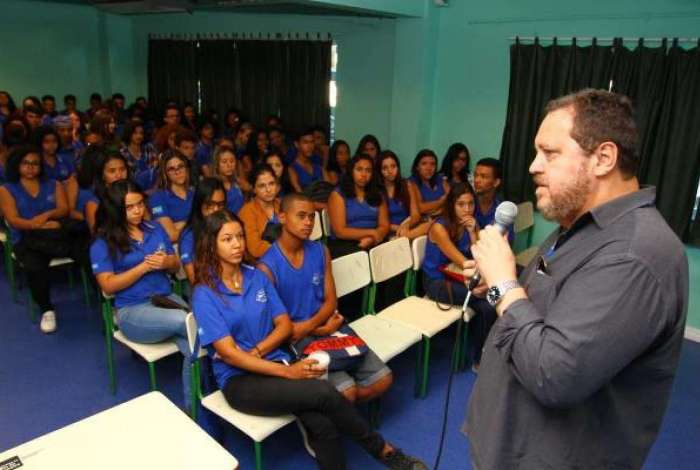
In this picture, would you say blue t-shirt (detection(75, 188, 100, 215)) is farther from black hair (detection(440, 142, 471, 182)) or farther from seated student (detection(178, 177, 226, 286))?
black hair (detection(440, 142, 471, 182))

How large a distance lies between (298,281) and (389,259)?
92 centimetres

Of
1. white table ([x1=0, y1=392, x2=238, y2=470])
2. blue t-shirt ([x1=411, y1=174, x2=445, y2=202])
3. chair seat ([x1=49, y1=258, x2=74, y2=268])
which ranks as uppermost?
blue t-shirt ([x1=411, y1=174, x2=445, y2=202])

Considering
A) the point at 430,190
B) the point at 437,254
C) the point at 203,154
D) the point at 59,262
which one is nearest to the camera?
the point at 437,254

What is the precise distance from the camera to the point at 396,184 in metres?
4.62

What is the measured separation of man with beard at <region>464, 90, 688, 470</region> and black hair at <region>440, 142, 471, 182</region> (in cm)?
395

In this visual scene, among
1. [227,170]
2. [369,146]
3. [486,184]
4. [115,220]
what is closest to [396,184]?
[486,184]

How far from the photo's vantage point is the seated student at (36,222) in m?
3.79

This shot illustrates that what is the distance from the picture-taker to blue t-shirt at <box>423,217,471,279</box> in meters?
3.60

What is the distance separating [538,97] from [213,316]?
3.64 m

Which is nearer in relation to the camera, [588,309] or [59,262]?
[588,309]

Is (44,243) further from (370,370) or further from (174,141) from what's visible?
(370,370)

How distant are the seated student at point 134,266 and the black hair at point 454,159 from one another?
3028 mm

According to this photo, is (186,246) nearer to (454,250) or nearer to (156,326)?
(156,326)

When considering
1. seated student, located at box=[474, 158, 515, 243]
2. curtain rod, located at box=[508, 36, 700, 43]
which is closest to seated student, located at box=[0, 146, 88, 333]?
seated student, located at box=[474, 158, 515, 243]
